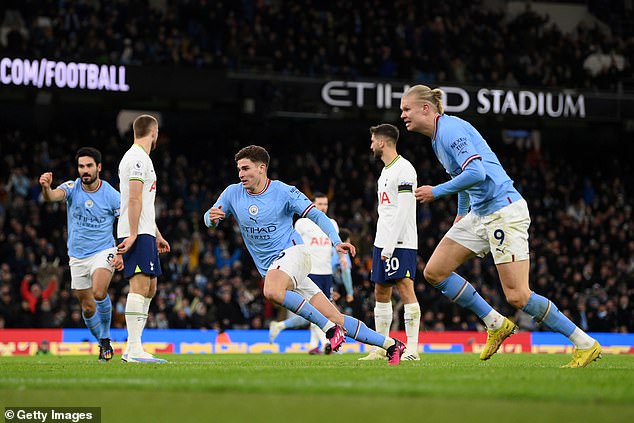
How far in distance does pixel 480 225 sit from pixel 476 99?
2132 cm

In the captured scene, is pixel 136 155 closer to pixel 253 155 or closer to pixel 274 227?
pixel 253 155

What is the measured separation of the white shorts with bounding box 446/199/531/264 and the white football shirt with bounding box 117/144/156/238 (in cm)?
357

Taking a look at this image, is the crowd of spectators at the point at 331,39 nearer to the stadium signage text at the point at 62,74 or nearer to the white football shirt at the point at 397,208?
the stadium signage text at the point at 62,74

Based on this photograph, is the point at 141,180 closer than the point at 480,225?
No

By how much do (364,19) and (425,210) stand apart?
7.64m

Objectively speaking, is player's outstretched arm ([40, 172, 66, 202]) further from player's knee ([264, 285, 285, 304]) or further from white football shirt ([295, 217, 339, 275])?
white football shirt ([295, 217, 339, 275])

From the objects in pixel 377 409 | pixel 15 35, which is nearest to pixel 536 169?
pixel 15 35

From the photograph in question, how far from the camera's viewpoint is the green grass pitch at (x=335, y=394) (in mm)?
5613

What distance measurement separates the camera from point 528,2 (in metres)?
36.9

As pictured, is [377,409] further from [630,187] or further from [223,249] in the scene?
[630,187]

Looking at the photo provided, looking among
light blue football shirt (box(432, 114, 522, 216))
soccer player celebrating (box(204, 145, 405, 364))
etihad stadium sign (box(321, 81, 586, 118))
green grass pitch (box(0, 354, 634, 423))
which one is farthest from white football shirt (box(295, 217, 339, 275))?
etihad stadium sign (box(321, 81, 586, 118))

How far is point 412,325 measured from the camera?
12344mm

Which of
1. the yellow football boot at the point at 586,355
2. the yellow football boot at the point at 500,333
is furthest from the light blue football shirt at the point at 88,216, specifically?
the yellow football boot at the point at 586,355

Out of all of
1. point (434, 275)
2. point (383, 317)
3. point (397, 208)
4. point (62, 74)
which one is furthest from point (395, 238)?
point (62, 74)
